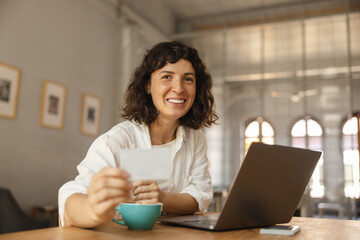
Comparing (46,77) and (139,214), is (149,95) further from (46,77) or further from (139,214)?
(46,77)

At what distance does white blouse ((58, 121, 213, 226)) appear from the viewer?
106 cm

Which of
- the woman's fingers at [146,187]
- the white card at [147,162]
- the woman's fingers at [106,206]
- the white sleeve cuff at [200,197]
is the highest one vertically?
the white card at [147,162]

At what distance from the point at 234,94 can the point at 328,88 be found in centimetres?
234

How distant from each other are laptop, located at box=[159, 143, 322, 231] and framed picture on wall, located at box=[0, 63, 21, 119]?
119 inches

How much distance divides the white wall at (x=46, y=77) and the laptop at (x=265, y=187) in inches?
122

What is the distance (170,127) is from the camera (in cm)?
157

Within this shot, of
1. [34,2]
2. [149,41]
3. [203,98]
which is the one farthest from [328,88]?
[203,98]

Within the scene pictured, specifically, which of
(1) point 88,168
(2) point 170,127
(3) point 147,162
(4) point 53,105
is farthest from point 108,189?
(4) point 53,105

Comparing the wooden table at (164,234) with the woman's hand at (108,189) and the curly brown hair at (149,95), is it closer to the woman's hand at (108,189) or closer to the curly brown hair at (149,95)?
the woman's hand at (108,189)

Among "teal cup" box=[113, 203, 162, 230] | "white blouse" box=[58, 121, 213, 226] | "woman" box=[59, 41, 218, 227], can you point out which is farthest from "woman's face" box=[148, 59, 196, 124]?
"teal cup" box=[113, 203, 162, 230]

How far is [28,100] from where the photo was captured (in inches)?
149

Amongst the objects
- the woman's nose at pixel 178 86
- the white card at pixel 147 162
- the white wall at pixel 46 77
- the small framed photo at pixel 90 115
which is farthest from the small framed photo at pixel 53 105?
the white card at pixel 147 162

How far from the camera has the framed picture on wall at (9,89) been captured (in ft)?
11.4

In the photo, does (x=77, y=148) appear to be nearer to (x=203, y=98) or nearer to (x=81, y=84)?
(x=81, y=84)
